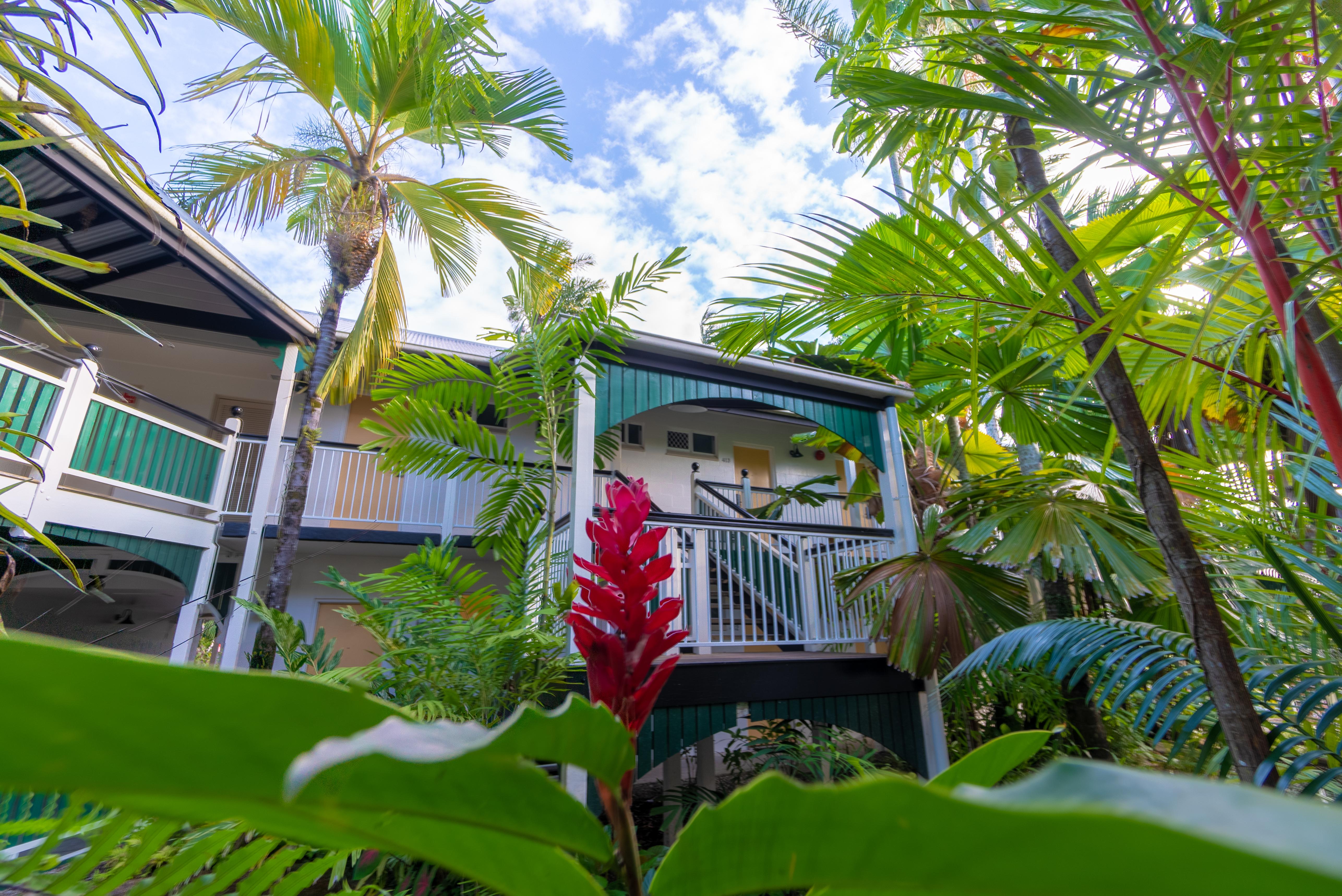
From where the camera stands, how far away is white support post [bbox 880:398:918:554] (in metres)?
6.21

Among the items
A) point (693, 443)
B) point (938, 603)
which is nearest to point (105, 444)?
point (938, 603)

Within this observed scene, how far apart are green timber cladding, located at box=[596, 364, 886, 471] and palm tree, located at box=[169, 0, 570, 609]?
2.26 meters

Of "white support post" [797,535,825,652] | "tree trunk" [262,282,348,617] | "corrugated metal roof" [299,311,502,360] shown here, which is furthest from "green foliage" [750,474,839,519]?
"tree trunk" [262,282,348,617]

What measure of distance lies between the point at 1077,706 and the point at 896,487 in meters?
2.42

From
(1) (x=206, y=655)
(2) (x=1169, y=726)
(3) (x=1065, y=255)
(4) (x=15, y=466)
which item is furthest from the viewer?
(1) (x=206, y=655)

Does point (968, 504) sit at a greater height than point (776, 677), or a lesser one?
greater

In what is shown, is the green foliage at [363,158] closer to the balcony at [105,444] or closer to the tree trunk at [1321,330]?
the balcony at [105,444]

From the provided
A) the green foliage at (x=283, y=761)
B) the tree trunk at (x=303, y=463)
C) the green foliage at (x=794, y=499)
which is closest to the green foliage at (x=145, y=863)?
the green foliage at (x=283, y=761)

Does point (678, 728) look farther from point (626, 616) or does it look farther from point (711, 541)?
point (626, 616)

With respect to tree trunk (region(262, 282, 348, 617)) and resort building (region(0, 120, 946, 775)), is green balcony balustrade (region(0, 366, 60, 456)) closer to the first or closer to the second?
resort building (region(0, 120, 946, 775))

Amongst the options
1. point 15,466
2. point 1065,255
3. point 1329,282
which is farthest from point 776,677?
point 15,466

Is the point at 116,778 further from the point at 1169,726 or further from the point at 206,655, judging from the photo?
the point at 206,655

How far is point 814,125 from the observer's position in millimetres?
3062

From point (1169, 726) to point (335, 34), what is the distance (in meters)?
7.69
